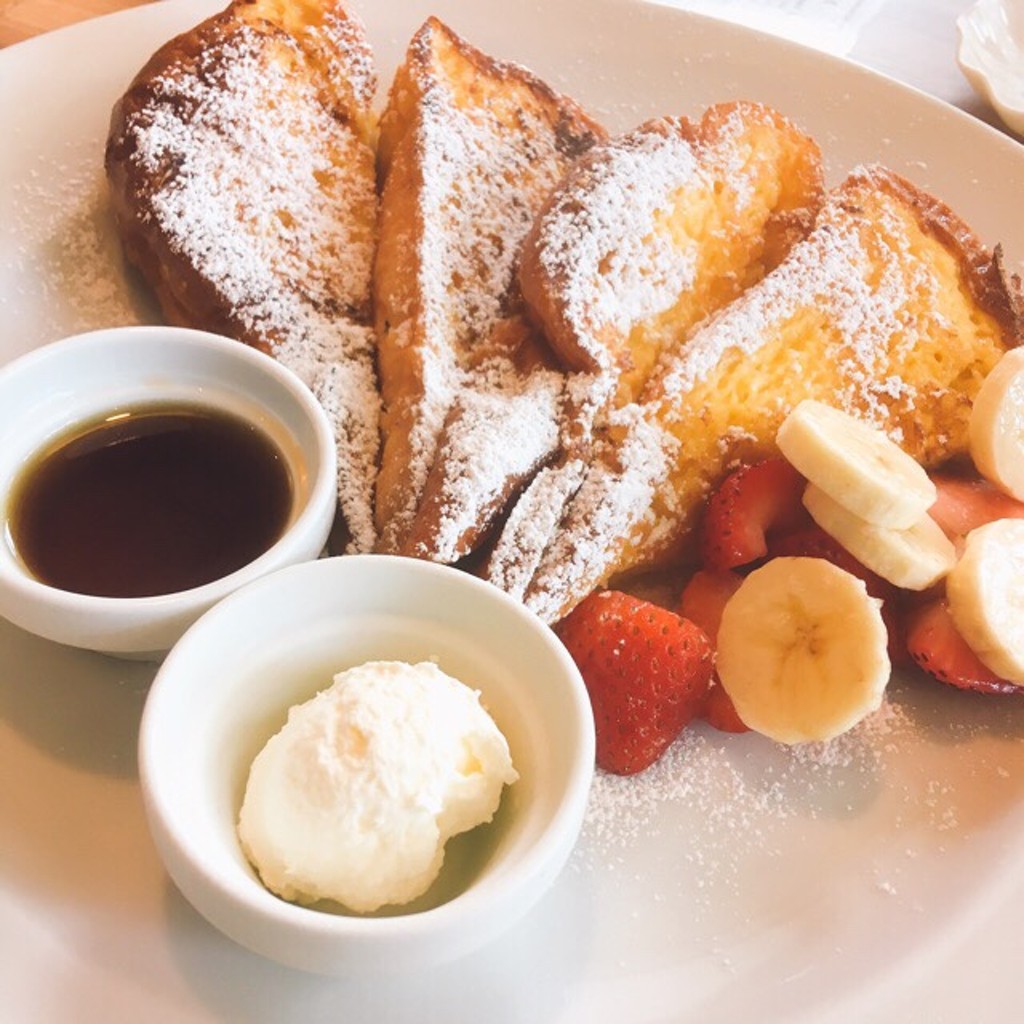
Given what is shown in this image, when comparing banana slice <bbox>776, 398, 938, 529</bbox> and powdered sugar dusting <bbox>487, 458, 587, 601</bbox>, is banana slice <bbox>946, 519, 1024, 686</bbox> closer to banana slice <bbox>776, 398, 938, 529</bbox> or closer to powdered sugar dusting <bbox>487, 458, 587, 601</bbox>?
banana slice <bbox>776, 398, 938, 529</bbox>

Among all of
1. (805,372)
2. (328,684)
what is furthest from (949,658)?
(328,684)

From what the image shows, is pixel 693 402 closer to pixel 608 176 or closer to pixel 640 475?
pixel 640 475

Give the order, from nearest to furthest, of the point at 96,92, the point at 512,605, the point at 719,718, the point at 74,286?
the point at 512,605 < the point at 719,718 < the point at 74,286 < the point at 96,92

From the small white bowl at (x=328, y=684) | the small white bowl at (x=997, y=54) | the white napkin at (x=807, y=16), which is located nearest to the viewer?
the small white bowl at (x=328, y=684)

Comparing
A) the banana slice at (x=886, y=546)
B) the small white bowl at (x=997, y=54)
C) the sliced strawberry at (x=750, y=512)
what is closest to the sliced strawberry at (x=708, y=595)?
the sliced strawberry at (x=750, y=512)

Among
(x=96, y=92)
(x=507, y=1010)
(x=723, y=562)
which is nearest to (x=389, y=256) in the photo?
(x=723, y=562)

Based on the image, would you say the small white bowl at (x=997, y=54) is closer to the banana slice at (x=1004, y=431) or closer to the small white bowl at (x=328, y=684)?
the banana slice at (x=1004, y=431)
